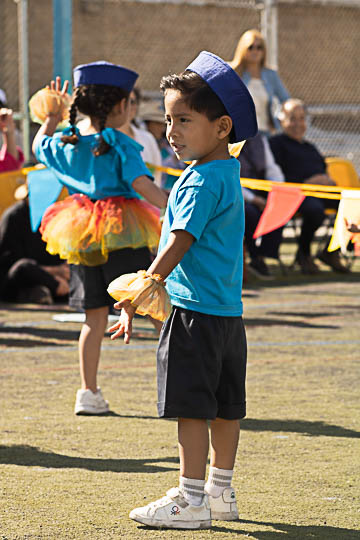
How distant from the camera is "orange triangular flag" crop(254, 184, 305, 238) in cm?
727

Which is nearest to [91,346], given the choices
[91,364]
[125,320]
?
[91,364]

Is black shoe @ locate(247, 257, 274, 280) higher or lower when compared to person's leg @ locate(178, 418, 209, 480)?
lower

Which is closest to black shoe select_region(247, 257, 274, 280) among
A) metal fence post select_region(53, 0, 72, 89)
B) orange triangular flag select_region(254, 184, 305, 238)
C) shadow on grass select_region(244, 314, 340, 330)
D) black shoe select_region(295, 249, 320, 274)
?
black shoe select_region(295, 249, 320, 274)

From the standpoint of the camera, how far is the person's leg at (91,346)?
5324 mm

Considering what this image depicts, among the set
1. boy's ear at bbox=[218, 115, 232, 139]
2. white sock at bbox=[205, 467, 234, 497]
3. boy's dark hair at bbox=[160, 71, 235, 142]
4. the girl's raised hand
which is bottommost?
white sock at bbox=[205, 467, 234, 497]

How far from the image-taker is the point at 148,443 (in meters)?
4.61

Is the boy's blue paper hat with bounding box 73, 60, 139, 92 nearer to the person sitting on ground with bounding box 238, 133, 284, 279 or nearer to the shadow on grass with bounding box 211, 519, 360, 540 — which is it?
the shadow on grass with bounding box 211, 519, 360, 540

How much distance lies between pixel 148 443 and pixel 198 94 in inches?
67.1

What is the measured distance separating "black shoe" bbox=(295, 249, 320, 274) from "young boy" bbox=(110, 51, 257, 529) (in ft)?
28.9

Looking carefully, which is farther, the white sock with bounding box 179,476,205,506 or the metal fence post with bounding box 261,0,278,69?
the metal fence post with bounding box 261,0,278,69

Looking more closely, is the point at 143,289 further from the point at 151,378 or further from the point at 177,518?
the point at 151,378

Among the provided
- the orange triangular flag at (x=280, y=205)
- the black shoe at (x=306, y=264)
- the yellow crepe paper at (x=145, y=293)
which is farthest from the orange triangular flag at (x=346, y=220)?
the black shoe at (x=306, y=264)

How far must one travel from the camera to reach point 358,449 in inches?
175

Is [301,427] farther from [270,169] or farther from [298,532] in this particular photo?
[270,169]
